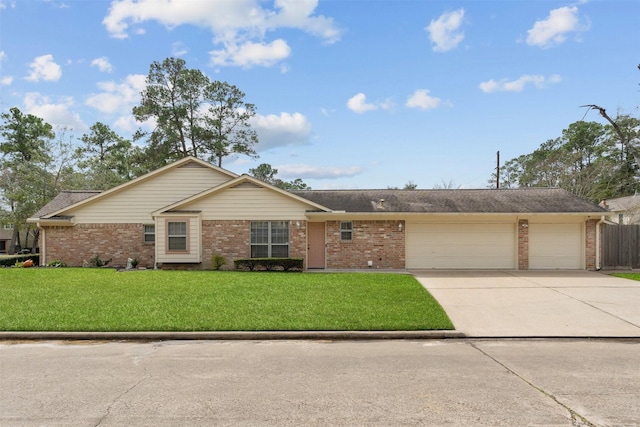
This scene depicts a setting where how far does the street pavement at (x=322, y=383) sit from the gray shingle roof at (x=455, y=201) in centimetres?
1058

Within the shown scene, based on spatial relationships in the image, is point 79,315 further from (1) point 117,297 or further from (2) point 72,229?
(2) point 72,229

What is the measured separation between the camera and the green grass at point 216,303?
7.21m

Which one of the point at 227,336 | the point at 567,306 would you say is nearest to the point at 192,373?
the point at 227,336

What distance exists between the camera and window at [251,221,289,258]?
1667 cm

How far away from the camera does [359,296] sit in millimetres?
9805

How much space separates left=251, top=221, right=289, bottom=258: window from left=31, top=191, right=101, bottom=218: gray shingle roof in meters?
8.25

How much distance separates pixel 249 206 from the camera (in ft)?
54.4

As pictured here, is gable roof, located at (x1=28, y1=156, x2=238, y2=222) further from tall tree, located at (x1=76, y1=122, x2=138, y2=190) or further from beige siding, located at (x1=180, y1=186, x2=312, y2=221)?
tall tree, located at (x1=76, y1=122, x2=138, y2=190)

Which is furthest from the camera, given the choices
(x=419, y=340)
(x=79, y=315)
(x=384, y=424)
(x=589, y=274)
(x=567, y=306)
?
(x=589, y=274)

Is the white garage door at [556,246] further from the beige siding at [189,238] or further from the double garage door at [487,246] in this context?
the beige siding at [189,238]

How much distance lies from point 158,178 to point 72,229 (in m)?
4.30

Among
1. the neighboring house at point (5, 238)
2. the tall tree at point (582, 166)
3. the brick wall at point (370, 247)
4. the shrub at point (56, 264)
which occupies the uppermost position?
the tall tree at point (582, 166)

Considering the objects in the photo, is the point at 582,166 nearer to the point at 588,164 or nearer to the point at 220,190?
the point at 588,164

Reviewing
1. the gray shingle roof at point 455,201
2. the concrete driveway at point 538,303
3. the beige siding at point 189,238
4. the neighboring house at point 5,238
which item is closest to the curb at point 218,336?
the concrete driveway at point 538,303
